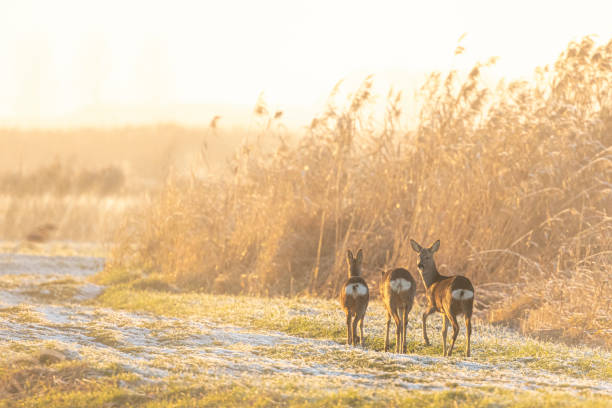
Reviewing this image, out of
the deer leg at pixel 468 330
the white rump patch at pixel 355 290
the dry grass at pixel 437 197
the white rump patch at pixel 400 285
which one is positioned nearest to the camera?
the deer leg at pixel 468 330

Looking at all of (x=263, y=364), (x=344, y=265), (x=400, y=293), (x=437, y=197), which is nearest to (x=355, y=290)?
(x=400, y=293)

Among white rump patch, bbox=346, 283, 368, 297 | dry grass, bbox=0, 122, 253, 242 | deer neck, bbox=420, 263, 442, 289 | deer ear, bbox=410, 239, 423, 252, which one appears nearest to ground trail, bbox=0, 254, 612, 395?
white rump patch, bbox=346, 283, 368, 297

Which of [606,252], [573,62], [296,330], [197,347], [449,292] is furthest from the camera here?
[573,62]

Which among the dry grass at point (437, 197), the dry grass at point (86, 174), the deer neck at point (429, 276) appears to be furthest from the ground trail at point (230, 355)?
→ the dry grass at point (437, 197)

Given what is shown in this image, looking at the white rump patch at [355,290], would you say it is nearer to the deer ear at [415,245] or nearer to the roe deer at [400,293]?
the roe deer at [400,293]


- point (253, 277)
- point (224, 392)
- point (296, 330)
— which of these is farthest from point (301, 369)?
point (253, 277)

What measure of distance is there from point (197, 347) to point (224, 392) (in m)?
1.76

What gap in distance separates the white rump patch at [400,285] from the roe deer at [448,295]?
31 cm

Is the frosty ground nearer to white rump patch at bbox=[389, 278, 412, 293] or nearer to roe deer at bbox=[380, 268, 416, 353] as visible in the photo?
roe deer at bbox=[380, 268, 416, 353]

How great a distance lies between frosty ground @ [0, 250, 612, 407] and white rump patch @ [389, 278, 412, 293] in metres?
0.52

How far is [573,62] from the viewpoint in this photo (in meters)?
13.3

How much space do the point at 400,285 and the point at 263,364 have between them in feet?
4.25

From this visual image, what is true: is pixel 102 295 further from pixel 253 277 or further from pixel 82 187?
pixel 82 187

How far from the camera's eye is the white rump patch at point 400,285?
694 cm
